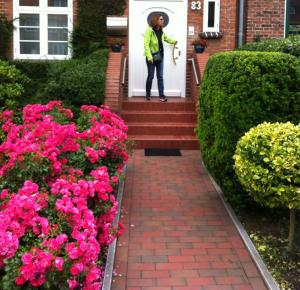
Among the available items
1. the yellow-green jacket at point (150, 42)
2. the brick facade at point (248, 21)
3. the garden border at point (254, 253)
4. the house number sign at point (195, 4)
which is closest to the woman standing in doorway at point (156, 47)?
the yellow-green jacket at point (150, 42)

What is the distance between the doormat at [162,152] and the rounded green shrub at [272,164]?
3793 millimetres

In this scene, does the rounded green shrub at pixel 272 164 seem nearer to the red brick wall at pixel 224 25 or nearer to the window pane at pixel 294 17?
the red brick wall at pixel 224 25

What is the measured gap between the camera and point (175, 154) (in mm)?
8430

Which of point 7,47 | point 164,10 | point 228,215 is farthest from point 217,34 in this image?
point 228,215

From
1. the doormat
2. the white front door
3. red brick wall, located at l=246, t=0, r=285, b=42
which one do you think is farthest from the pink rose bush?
red brick wall, located at l=246, t=0, r=285, b=42

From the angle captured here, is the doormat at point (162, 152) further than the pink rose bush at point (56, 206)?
Yes

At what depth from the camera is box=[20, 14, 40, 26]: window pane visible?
10961 mm

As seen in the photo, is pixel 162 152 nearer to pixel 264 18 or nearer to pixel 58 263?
pixel 264 18

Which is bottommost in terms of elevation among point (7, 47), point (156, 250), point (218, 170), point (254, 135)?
point (156, 250)

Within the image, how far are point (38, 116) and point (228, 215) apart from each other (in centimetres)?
266

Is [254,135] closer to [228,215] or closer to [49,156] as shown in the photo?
[228,215]

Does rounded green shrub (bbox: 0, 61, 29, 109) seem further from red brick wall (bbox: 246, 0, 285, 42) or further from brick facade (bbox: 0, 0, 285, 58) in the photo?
red brick wall (bbox: 246, 0, 285, 42)

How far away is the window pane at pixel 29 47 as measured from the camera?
11109mm

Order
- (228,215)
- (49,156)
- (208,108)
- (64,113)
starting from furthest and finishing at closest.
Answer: (64,113), (208,108), (228,215), (49,156)
